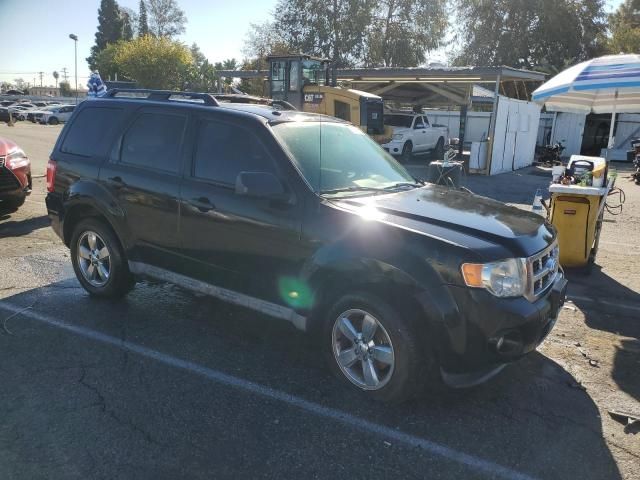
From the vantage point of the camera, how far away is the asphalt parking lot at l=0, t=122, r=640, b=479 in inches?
113

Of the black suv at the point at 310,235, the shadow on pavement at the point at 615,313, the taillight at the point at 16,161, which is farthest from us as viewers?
the taillight at the point at 16,161

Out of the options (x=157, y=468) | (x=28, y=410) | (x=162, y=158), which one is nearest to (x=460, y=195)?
(x=162, y=158)

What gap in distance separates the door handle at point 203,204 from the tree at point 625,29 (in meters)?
39.9

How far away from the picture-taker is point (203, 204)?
4.15m

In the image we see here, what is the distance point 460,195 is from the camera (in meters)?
4.45

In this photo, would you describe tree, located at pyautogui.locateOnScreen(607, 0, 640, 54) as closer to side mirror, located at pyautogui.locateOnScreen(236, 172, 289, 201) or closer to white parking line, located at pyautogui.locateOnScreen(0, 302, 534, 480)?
side mirror, located at pyautogui.locateOnScreen(236, 172, 289, 201)

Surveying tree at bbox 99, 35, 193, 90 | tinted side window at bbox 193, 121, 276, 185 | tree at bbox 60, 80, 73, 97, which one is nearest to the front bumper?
tinted side window at bbox 193, 121, 276, 185

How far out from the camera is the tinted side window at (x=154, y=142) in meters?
4.45

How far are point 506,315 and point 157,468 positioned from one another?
2103 millimetres

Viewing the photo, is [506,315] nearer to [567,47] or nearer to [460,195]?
[460,195]

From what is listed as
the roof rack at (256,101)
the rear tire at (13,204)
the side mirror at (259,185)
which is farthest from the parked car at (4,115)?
the side mirror at (259,185)

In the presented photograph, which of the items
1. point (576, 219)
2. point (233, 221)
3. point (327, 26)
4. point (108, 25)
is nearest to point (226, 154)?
point (233, 221)

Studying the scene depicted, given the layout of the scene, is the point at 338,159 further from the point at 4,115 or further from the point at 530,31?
the point at 530,31

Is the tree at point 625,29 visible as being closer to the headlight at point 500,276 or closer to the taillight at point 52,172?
the headlight at point 500,276
